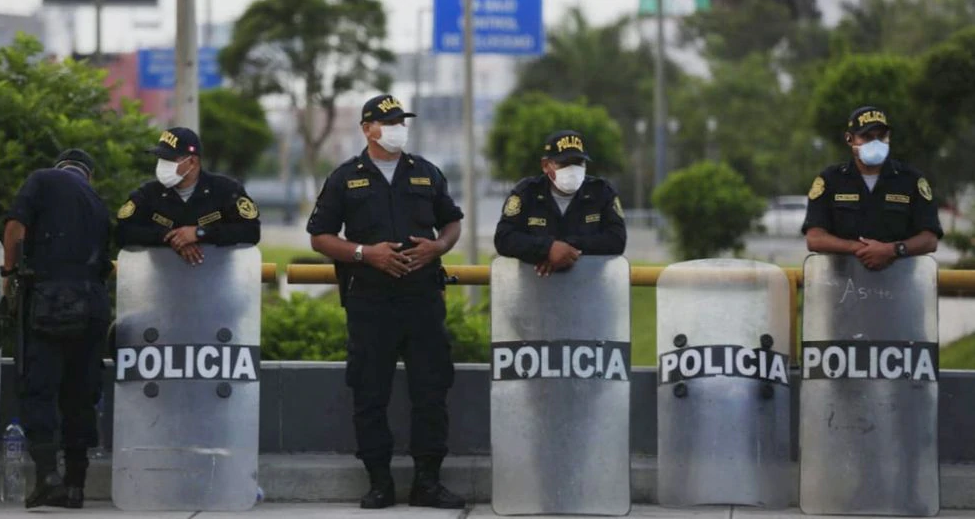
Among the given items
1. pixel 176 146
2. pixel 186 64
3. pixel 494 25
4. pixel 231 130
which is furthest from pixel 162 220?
pixel 231 130

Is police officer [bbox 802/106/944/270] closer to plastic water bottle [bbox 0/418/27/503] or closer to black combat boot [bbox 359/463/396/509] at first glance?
black combat boot [bbox 359/463/396/509]

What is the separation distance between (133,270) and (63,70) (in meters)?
3.81

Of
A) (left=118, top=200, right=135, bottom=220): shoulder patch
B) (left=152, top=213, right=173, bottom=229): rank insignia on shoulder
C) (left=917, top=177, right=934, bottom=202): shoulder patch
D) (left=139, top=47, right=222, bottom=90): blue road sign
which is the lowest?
(left=152, top=213, right=173, bottom=229): rank insignia on shoulder

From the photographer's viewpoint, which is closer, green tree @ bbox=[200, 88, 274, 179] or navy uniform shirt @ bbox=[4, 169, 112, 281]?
navy uniform shirt @ bbox=[4, 169, 112, 281]

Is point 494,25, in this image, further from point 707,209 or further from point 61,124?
point 61,124

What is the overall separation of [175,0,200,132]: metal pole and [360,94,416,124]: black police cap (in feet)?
16.9

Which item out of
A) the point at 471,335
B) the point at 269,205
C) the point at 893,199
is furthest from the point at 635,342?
the point at 269,205

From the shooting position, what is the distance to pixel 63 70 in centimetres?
1223

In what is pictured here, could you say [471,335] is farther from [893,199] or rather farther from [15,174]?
[893,199]

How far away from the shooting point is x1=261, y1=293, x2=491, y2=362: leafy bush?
436 inches

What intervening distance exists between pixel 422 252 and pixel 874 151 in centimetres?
207

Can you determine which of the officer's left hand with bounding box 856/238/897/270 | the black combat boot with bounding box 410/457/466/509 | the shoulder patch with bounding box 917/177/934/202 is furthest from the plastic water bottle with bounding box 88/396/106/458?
the shoulder patch with bounding box 917/177/934/202

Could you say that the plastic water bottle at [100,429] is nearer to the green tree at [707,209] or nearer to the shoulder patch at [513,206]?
the shoulder patch at [513,206]

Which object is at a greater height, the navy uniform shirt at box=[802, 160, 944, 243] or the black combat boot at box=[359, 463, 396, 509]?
the navy uniform shirt at box=[802, 160, 944, 243]
